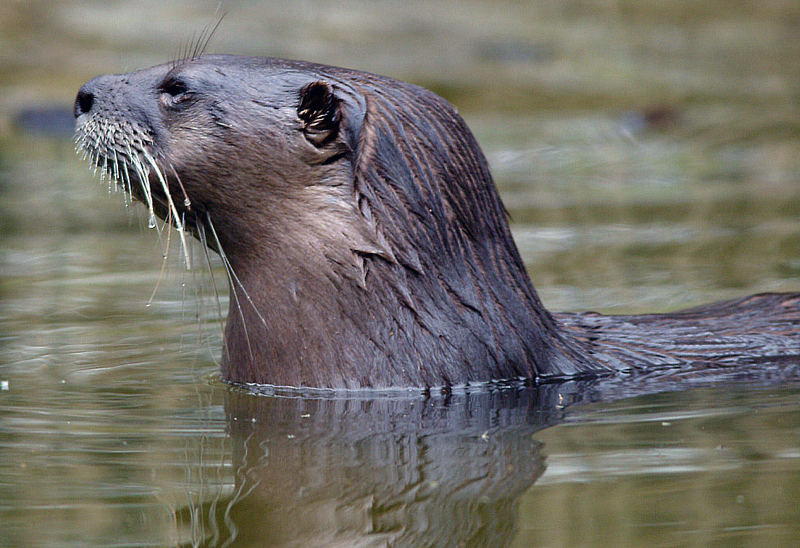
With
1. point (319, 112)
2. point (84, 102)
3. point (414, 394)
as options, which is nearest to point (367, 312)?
point (414, 394)

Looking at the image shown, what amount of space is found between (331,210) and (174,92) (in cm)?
60

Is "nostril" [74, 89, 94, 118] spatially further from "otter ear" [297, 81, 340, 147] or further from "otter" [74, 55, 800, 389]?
"otter ear" [297, 81, 340, 147]

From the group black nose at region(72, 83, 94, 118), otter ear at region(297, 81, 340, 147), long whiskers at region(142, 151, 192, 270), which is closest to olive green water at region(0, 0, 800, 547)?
black nose at region(72, 83, 94, 118)

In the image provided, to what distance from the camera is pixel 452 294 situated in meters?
3.95

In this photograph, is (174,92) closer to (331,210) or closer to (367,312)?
(331,210)

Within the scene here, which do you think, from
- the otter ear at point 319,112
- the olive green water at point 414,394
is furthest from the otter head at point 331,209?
the olive green water at point 414,394

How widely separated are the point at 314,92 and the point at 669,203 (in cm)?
445

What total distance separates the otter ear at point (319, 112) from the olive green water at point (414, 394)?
74 cm

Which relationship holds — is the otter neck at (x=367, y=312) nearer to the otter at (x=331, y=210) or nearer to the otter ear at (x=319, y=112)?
the otter at (x=331, y=210)

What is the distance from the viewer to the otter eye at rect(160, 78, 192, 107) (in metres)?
3.97

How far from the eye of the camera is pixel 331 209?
388 centimetres

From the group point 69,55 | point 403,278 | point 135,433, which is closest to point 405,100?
point 403,278

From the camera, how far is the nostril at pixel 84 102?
4078 millimetres

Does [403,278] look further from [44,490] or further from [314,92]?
A: [44,490]
